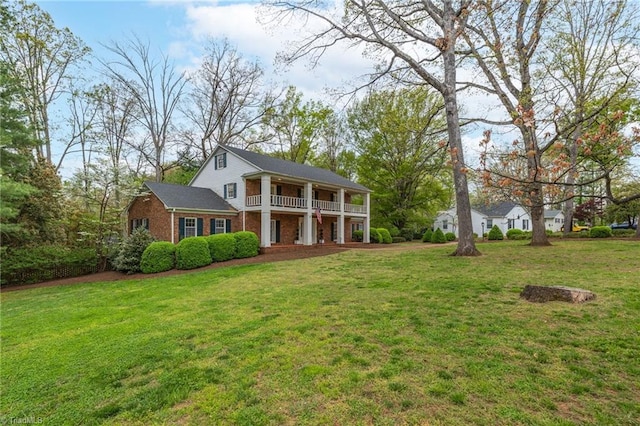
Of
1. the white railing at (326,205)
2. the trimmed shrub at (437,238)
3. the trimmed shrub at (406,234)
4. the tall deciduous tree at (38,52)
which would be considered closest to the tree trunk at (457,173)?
the white railing at (326,205)

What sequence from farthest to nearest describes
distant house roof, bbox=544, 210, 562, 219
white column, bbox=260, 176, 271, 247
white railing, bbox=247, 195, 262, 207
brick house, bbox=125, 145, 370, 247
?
distant house roof, bbox=544, 210, 562, 219, white railing, bbox=247, 195, 262, 207, white column, bbox=260, 176, 271, 247, brick house, bbox=125, 145, 370, 247

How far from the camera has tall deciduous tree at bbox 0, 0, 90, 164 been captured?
1789 centimetres

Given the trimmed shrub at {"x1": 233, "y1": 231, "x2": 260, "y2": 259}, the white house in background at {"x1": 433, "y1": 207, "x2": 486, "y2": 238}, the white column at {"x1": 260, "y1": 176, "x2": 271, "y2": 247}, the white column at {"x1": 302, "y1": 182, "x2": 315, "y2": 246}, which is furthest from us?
the white house in background at {"x1": 433, "y1": 207, "x2": 486, "y2": 238}

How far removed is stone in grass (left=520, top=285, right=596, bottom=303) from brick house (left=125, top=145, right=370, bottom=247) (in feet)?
48.8

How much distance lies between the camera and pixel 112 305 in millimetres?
7434

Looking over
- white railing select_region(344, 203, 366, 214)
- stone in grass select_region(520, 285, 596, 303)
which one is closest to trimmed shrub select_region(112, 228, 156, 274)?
stone in grass select_region(520, 285, 596, 303)

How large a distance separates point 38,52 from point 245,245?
727 inches

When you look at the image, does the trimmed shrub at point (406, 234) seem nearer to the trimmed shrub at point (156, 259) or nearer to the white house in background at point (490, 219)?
the white house in background at point (490, 219)

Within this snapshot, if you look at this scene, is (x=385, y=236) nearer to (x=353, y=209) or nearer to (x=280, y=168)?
(x=353, y=209)

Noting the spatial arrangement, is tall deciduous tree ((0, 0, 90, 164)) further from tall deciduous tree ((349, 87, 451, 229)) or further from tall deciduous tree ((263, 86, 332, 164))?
tall deciduous tree ((349, 87, 451, 229))

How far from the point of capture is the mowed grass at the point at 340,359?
2650 millimetres

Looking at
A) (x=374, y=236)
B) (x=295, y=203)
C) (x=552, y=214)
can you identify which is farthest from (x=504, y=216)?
(x=295, y=203)

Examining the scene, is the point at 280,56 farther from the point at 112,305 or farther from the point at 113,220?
the point at 113,220

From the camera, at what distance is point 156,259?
13094 millimetres
